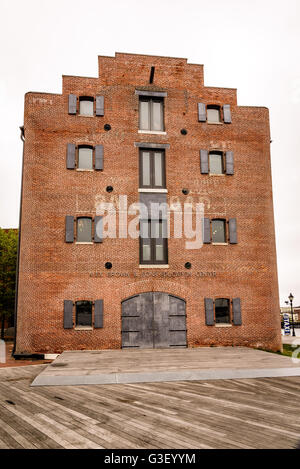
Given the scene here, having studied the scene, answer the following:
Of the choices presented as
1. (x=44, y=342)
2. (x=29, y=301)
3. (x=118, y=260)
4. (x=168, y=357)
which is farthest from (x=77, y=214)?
(x=168, y=357)

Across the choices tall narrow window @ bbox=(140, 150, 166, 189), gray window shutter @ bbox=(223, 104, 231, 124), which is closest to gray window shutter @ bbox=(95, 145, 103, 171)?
tall narrow window @ bbox=(140, 150, 166, 189)

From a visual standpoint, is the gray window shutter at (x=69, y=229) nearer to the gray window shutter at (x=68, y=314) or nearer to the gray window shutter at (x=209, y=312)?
the gray window shutter at (x=68, y=314)

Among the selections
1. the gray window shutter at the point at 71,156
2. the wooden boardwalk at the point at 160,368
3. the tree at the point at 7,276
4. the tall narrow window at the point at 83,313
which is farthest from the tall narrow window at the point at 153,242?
the tree at the point at 7,276

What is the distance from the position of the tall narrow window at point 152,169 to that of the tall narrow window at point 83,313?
6302 millimetres

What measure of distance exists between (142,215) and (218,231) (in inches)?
155

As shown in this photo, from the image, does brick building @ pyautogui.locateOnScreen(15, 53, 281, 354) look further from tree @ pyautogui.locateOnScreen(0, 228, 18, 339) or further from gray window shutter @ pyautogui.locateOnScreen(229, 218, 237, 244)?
tree @ pyautogui.locateOnScreen(0, 228, 18, 339)

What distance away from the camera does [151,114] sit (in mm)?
18234

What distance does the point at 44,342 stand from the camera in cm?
1550

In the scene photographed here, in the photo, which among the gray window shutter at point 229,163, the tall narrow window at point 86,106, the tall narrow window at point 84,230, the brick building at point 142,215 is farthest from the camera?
the gray window shutter at point 229,163

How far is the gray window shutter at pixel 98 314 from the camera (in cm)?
1581

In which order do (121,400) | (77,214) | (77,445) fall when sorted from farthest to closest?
(77,214)
(121,400)
(77,445)

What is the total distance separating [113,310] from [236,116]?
467 inches
